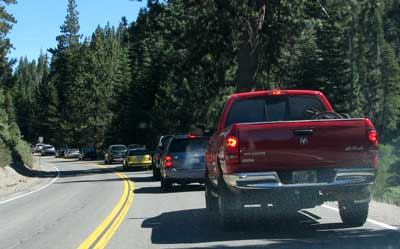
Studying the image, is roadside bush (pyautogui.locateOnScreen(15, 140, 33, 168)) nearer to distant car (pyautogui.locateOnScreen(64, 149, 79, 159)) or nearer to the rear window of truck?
distant car (pyautogui.locateOnScreen(64, 149, 79, 159))

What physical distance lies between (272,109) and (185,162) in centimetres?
931

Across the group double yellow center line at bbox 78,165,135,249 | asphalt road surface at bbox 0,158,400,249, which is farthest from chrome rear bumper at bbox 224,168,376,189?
double yellow center line at bbox 78,165,135,249

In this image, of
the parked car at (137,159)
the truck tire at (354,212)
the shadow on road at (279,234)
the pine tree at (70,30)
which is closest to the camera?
the shadow on road at (279,234)

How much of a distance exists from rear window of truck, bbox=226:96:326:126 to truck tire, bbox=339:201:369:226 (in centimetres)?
178

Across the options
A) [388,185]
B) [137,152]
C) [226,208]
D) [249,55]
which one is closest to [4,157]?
[137,152]

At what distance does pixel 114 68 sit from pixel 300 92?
10196 centimetres

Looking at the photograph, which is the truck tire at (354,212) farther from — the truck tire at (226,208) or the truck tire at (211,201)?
the truck tire at (211,201)

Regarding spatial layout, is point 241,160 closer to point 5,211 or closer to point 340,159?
point 340,159

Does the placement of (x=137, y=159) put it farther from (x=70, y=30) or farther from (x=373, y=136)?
(x=70, y=30)

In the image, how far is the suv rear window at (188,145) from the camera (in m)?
20.4

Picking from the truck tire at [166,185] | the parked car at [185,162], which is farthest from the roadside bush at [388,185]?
the truck tire at [166,185]

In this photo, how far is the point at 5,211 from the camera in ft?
54.4

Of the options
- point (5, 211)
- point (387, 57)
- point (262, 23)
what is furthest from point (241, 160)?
point (387, 57)

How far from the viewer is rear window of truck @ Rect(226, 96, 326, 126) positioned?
436 inches
